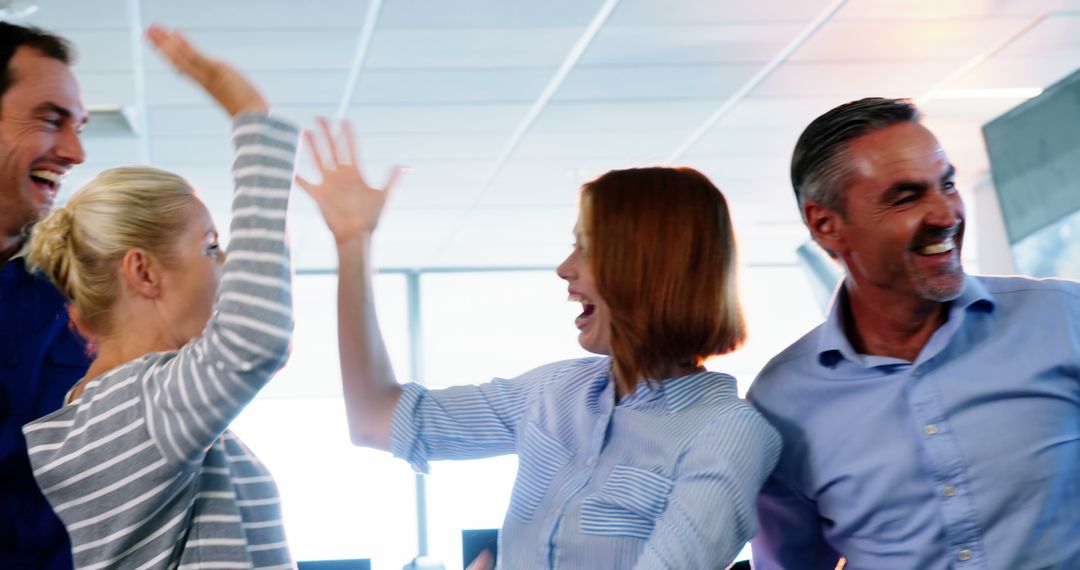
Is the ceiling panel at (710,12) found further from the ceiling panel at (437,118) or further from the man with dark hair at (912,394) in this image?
the man with dark hair at (912,394)

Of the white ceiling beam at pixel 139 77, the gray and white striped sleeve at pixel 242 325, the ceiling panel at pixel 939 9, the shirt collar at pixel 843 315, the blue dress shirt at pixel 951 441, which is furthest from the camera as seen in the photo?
the ceiling panel at pixel 939 9

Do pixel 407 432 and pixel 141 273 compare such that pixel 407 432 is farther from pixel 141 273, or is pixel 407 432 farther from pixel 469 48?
pixel 469 48

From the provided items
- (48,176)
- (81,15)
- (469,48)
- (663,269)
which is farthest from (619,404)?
(469,48)

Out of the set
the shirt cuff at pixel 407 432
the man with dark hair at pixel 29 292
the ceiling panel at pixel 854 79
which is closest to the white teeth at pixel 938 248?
the shirt cuff at pixel 407 432

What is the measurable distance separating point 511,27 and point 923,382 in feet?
10.6

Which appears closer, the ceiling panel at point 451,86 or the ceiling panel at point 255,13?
the ceiling panel at point 255,13

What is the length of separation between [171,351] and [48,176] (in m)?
0.53

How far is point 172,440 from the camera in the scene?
1497 mm

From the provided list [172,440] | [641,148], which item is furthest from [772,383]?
[641,148]

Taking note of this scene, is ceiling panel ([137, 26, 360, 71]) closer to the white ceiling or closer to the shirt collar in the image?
the white ceiling

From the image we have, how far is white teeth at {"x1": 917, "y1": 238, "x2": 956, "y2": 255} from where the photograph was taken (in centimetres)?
184

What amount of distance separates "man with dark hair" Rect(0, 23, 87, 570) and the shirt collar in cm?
111

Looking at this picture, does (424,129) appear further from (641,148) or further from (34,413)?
(34,413)

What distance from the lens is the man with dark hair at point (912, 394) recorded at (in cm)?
173
